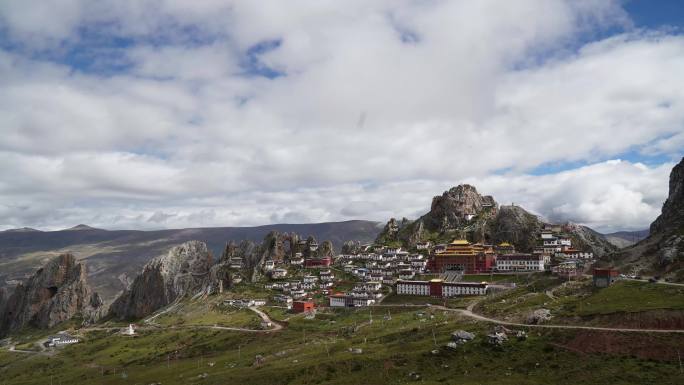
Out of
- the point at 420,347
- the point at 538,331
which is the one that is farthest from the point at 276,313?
the point at 538,331

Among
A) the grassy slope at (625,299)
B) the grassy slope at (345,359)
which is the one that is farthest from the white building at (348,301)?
the grassy slope at (625,299)

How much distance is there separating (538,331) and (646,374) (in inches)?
901

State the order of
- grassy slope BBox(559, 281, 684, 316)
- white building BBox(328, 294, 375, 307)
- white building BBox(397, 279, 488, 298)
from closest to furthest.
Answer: grassy slope BBox(559, 281, 684, 316) → white building BBox(397, 279, 488, 298) → white building BBox(328, 294, 375, 307)

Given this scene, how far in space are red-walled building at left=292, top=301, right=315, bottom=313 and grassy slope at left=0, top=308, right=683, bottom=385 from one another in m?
7.55

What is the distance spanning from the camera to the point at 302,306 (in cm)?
17662

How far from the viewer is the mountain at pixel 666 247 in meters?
130

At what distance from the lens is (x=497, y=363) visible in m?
83.6

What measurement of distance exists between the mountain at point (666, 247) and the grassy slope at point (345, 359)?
186 feet

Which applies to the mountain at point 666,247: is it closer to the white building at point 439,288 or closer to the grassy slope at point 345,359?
the white building at point 439,288

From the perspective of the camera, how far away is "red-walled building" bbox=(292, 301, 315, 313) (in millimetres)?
176250

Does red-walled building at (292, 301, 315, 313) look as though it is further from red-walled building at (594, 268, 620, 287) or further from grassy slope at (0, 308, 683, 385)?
red-walled building at (594, 268, 620, 287)

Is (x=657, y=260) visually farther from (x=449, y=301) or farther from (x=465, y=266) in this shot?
(x=465, y=266)

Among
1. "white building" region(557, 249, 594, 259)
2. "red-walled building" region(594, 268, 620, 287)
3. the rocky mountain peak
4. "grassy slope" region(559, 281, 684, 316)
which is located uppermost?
the rocky mountain peak

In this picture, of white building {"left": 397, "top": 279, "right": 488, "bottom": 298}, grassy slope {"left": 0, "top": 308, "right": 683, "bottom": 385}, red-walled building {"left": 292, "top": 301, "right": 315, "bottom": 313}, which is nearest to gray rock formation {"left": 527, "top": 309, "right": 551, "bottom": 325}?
grassy slope {"left": 0, "top": 308, "right": 683, "bottom": 385}
